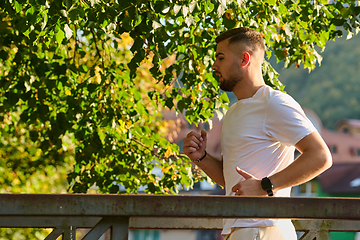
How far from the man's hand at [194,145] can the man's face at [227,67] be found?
312mm

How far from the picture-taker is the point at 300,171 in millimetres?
1956

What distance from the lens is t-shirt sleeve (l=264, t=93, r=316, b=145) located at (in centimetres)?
201

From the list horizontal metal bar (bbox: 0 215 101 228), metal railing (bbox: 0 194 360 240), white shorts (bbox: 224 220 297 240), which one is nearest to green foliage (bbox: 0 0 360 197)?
horizontal metal bar (bbox: 0 215 101 228)

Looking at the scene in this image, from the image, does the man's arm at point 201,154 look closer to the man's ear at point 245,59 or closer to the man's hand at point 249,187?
the man's ear at point 245,59

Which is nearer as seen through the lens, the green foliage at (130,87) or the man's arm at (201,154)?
the man's arm at (201,154)

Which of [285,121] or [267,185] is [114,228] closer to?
[267,185]

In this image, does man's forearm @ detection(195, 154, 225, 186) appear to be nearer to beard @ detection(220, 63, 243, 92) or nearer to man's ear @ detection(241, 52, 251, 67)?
beard @ detection(220, 63, 243, 92)

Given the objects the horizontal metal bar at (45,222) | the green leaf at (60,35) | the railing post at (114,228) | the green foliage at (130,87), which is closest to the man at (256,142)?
the railing post at (114,228)

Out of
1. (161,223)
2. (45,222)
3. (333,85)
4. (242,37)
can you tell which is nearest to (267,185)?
(242,37)

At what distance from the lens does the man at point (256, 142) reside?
1.97 metres

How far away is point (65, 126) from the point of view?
471 centimetres

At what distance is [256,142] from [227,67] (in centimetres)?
47

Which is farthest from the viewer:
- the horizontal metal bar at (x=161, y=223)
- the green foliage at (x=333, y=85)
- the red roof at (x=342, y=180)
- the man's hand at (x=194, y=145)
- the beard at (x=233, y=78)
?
the green foliage at (x=333, y=85)

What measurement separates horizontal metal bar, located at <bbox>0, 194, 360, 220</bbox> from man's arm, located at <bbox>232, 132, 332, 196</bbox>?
44cm
